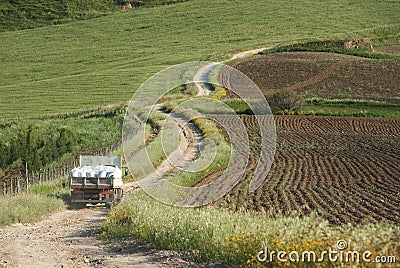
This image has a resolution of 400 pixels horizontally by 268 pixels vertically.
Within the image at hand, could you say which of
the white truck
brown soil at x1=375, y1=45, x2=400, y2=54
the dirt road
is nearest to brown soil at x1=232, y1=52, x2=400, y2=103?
brown soil at x1=375, y1=45, x2=400, y2=54

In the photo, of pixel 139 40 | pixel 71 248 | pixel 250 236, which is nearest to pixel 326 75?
pixel 139 40

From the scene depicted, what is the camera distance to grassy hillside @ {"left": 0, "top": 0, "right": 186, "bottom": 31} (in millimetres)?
116188

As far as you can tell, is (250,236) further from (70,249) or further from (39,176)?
(39,176)

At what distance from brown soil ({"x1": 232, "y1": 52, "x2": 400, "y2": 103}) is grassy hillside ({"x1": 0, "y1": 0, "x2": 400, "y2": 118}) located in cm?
820

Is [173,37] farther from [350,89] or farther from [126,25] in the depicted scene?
[350,89]

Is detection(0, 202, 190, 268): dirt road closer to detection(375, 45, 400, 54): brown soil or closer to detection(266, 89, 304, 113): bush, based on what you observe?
detection(266, 89, 304, 113): bush

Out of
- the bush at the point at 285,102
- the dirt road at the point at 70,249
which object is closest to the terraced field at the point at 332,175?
the dirt road at the point at 70,249

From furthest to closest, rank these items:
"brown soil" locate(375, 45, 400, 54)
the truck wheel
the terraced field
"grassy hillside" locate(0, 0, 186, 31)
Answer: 1. "grassy hillside" locate(0, 0, 186, 31)
2. "brown soil" locate(375, 45, 400, 54)
3. the truck wheel
4. the terraced field

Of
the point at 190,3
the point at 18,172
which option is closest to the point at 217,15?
the point at 190,3

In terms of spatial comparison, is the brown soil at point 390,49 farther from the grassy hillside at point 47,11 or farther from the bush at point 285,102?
the grassy hillside at point 47,11

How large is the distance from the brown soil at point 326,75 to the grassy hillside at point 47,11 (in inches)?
1811

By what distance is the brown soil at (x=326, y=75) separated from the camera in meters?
66.5

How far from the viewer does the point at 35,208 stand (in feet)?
67.5

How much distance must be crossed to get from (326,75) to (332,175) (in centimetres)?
5059
